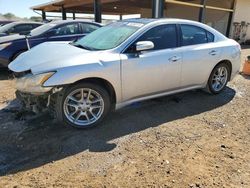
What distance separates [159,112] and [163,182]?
6.66 ft

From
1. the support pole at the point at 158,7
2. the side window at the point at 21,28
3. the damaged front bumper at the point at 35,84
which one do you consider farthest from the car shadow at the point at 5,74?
the support pole at the point at 158,7

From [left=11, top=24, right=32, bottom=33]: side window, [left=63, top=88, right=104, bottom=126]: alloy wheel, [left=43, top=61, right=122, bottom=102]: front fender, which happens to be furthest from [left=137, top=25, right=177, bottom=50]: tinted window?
[left=11, top=24, right=32, bottom=33]: side window

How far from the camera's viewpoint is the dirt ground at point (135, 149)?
3033 mm

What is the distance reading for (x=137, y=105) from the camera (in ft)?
16.9

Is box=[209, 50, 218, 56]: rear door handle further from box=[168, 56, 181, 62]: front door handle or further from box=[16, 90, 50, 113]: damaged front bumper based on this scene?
box=[16, 90, 50, 113]: damaged front bumper

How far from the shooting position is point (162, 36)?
479 centimetres

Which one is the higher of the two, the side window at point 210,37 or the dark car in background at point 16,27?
the side window at point 210,37

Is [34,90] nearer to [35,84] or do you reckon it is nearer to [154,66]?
[35,84]

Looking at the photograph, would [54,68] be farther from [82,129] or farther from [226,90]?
[226,90]

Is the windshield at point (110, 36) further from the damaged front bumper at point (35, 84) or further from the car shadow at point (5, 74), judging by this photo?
the car shadow at point (5, 74)

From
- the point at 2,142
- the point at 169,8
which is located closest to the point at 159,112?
the point at 2,142

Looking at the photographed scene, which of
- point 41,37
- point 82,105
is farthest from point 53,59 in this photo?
point 41,37

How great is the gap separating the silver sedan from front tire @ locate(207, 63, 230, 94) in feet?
0.72

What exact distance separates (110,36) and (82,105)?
4.57 ft
